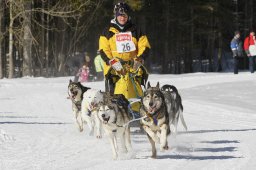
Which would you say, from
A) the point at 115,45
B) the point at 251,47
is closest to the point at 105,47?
the point at 115,45

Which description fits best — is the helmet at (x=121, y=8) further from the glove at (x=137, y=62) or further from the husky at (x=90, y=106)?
the husky at (x=90, y=106)

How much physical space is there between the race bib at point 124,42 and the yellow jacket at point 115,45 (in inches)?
2.3

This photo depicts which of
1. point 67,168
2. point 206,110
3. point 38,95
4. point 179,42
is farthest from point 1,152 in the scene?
point 179,42

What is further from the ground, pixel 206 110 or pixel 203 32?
pixel 203 32

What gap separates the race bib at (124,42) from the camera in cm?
A: 1109

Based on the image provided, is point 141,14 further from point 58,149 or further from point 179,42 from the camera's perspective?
point 58,149

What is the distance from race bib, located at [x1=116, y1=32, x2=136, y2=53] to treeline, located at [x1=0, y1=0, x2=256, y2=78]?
2375 centimetres

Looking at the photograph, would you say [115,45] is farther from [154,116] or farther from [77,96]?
[154,116]

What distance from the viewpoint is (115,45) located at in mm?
11148

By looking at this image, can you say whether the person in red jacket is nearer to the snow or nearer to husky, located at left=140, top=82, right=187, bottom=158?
the snow

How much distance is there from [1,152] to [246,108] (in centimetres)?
939

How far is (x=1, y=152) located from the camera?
971 centimetres

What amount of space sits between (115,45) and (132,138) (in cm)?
161

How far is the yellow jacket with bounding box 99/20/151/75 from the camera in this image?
11.1 m
